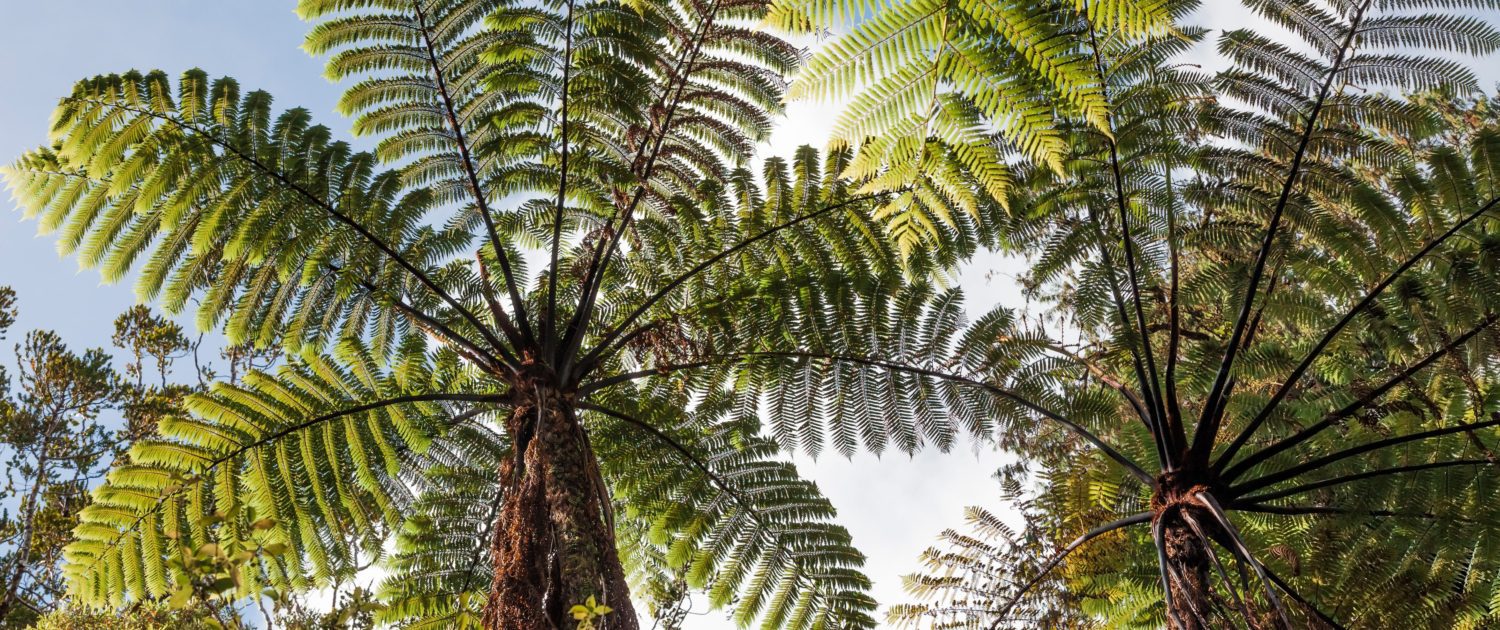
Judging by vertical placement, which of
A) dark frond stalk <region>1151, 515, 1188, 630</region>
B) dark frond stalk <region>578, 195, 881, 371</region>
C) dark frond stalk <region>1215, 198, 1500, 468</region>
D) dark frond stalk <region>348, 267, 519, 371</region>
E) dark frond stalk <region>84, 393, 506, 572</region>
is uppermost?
dark frond stalk <region>1215, 198, 1500, 468</region>

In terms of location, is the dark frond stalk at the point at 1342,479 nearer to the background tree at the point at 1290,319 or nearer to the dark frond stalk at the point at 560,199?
the background tree at the point at 1290,319

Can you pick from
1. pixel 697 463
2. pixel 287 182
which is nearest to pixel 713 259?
pixel 697 463

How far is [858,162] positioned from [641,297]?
7.60 ft

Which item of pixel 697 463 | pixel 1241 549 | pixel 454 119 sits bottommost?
pixel 697 463

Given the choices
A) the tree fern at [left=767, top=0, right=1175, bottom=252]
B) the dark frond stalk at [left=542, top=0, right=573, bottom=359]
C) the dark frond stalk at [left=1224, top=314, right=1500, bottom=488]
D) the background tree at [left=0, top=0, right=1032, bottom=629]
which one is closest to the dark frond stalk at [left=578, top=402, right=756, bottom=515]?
the background tree at [left=0, top=0, right=1032, bottom=629]

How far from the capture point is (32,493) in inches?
392

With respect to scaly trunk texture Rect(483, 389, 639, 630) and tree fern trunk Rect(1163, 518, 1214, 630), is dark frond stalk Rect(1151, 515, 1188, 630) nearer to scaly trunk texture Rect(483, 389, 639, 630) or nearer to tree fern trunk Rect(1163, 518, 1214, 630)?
tree fern trunk Rect(1163, 518, 1214, 630)

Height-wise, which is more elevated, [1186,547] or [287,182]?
[1186,547]

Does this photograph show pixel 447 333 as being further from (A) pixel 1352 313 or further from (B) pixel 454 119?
(A) pixel 1352 313

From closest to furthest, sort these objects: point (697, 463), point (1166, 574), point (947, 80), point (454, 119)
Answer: point (947, 80)
point (1166, 574)
point (454, 119)
point (697, 463)

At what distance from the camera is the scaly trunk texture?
103 inches

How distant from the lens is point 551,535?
2.76m

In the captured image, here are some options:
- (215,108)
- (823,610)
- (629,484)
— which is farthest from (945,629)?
(215,108)

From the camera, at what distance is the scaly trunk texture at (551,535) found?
2623 mm
